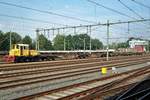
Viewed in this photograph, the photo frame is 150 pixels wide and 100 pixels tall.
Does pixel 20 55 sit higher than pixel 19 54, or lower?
lower

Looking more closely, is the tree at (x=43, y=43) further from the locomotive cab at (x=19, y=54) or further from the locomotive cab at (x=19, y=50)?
the locomotive cab at (x=19, y=50)

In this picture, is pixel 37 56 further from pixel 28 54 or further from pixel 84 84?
pixel 84 84

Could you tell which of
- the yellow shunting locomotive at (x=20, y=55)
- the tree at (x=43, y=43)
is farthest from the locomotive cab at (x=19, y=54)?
the tree at (x=43, y=43)

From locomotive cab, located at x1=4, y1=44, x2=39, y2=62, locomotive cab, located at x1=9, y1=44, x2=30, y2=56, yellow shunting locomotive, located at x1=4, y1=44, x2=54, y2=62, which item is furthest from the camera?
locomotive cab, located at x1=9, y1=44, x2=30, y2=56

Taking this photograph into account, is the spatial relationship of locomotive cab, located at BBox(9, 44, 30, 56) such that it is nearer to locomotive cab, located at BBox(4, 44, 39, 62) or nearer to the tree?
→ locomotive cab, located at BBox(4, 44, 39, 62)

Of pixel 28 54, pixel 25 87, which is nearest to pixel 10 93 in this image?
pixel 25 87

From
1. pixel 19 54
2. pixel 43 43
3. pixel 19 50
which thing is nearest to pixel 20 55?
pixel 19 54

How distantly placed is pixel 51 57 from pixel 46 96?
34458 millimetres

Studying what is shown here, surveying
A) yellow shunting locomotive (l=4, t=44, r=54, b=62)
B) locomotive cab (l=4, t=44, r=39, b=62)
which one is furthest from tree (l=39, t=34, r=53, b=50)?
locomotive cab (l=4, t=44, r=39, b=62)

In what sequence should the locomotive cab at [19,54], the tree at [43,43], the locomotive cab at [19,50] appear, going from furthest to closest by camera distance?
the tree at [43,43] < the locomotive cab at [19,50] < the locomotive cab at [19,54]

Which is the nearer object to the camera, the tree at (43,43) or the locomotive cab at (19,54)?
the locomotive cab at (19,54)

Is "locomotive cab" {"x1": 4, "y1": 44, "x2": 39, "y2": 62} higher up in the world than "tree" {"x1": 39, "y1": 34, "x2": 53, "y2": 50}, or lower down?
lower down

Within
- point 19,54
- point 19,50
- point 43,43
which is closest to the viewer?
point 19,54

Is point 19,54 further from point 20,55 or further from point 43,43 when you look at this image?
point 43,43
